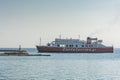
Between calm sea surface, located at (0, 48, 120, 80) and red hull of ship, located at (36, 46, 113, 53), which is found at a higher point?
red hull of ship, located at (36, 46, 113, 53)

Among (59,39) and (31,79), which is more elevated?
(59,39)

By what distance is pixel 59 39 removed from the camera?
167 meters

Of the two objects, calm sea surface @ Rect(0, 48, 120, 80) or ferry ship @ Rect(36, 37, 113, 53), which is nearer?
calm sea surface @ Rect(0, 48, 120, 80)

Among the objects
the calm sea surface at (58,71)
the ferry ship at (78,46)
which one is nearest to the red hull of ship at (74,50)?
the ferry ship at (78,46)

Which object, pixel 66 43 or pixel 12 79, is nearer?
pixel 12 79

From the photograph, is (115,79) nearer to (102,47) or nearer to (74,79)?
(74,79)

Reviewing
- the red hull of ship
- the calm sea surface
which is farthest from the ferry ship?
the calm sea surface

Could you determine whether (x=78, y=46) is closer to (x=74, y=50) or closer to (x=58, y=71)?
(x=74, y=50)

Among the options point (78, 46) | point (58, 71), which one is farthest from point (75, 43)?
point (58, 71)

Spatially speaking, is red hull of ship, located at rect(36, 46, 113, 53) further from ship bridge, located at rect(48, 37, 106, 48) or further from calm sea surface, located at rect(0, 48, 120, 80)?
calm sea surface, located at rect(0, 48, 120, 80)

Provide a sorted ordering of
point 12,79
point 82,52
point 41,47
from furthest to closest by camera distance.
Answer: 1. point 82,52
2. point 41,47
3. point 12,79

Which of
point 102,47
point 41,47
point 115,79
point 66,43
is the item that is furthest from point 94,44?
point 115,79

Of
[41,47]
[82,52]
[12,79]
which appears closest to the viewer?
[12,79]

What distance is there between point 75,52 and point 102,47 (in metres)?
13.8
